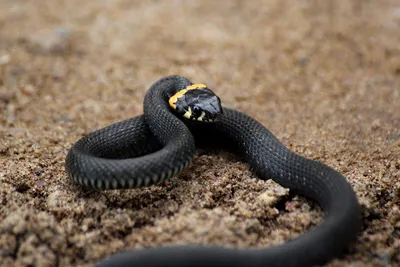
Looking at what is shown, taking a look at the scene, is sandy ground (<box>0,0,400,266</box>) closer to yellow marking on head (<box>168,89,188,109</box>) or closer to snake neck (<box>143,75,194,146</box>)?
snake neck (<box>143,75,194,146</box>)

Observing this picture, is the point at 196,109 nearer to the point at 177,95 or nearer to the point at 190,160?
the point at 177,95

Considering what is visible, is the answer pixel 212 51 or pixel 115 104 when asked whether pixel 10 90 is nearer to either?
pixel 115 104

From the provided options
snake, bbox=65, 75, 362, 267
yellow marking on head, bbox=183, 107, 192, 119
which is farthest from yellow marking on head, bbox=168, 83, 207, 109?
yellow marking on head, bbox=183, 107, 192, 119

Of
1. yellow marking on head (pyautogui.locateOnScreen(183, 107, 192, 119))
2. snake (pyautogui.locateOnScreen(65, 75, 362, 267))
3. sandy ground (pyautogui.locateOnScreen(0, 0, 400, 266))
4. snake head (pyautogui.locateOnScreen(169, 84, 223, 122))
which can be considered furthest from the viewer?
yellow marking on head (pyautogui.locateOnScreen(183, 107, 192, 119))

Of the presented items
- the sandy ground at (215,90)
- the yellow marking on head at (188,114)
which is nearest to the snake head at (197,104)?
the yellow marking on head at (188,114)

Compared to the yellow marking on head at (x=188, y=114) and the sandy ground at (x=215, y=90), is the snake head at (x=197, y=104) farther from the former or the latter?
the sandy ground at (x=215, y=90)
